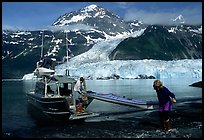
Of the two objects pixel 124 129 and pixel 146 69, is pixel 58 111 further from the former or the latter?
pixel 146 69

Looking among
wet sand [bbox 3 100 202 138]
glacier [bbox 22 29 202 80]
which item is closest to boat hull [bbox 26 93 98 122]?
wet sand [bbox 3 100 202 138]

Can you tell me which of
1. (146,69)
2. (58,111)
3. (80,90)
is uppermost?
(146,69)

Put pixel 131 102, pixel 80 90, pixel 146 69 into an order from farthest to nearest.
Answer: pixel 146 69, pixel 80 90, pixel 131 102

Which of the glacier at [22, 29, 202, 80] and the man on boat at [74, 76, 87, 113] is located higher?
the glacier at [22, 29, 202, 80]

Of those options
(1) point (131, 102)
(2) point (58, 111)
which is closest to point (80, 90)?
(2) point (58, 111)

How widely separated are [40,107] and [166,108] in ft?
41.4

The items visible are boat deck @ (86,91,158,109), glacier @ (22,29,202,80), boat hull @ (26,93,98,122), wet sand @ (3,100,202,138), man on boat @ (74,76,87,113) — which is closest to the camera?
wet sand @ (3,100,202,138)

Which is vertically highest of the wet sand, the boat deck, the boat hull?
the boat deck

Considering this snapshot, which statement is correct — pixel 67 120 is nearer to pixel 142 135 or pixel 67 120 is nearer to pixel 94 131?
pixel 94 131

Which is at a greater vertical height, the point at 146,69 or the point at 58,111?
the point at 146,69

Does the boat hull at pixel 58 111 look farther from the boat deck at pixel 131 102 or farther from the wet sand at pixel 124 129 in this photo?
the boat deck at pixel 131 102

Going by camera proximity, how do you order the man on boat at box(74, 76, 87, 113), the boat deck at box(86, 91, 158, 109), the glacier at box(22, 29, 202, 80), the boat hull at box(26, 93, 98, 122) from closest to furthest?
the boat deck at box(86, 91, 158, 109), the boat hull at box(26, 93, 98, 122), the man on boat at box(74, 76, 87, 113), the glacier at box(22, 29, 202, 80)

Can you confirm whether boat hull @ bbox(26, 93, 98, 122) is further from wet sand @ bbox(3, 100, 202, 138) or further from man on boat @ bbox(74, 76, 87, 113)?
wet sand @ bbox(3, 100, 202, 138)

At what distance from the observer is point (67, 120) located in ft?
65.6
